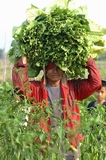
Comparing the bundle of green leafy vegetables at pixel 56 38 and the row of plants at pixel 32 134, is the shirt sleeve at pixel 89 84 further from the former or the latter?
the row of plants at pixel 32 134

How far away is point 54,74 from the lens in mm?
3850

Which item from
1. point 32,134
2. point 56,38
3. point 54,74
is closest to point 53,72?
point 54,74

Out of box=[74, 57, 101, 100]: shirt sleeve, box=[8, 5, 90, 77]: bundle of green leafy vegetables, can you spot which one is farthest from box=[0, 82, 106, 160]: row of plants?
box=[74, 57, 101, 100]: shirt sleeve

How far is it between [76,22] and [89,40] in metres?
0.21

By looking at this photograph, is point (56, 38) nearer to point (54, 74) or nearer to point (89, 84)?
point (54, 74)

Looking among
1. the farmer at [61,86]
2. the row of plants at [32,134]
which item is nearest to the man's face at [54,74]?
the farmer at [61,86]

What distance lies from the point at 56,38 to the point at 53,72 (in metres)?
0.32

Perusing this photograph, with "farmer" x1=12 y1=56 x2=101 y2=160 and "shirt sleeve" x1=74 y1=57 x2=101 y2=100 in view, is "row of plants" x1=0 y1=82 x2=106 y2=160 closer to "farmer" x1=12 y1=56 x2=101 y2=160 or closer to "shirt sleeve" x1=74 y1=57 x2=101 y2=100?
"farmer" x1=12 y1=56 x2=101 y2=160

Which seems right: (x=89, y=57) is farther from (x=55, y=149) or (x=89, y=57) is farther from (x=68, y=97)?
(x=55, y=149)

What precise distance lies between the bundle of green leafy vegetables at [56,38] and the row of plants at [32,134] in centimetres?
61

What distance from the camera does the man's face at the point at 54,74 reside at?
382cm

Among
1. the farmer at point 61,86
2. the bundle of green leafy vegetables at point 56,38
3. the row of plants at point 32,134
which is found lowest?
the row of plants at point 32,134

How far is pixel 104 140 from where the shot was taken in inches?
118

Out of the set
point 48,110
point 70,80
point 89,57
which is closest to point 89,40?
point 89,57
